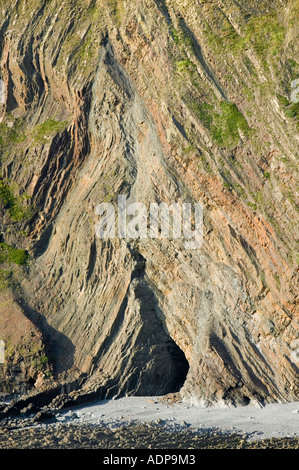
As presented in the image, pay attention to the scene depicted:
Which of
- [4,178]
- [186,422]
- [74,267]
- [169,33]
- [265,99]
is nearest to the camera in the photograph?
[186,422]

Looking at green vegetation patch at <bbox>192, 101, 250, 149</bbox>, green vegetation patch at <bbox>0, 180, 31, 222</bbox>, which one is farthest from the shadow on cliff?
green vegetation patch at <bbox>192, 101, 250, 149</bbox>

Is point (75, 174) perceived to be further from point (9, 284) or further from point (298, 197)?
point (298, 197)

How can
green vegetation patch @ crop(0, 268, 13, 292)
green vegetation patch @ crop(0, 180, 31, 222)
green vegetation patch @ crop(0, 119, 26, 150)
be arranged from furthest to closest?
green vegetation patch @ crop(0, 119, 26, 150)
green vegetation patch @ crop(0, 180, 31, 222)
green vegetation patch @ crop(0, 268, 13, 292)

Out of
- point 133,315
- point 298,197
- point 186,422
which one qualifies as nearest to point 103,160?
point 133,315

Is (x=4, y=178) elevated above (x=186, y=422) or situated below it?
above

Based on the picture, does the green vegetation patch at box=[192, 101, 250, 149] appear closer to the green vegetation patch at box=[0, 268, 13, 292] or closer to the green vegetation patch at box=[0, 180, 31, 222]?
the green vegetation patch at box=[0, 180, 31, 222]

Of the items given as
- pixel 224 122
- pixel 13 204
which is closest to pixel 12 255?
pixel 13 204

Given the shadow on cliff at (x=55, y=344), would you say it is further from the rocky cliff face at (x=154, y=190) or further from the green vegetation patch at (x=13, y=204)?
the green vegetation patch at (x=13, y=204)

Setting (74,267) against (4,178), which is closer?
(74,267)
